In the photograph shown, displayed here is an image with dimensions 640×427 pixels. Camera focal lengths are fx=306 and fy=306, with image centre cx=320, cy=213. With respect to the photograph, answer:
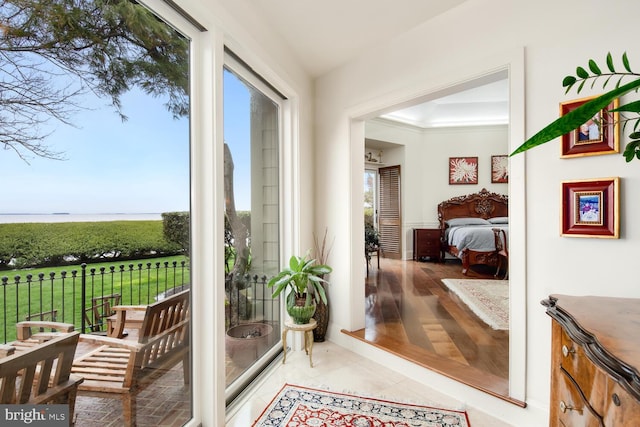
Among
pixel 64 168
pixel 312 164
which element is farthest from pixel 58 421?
pixel 312 164

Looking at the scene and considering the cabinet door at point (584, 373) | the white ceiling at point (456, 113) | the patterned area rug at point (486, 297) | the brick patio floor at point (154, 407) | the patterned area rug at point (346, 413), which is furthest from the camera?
Answer: the white ceiling at point (456, 113)

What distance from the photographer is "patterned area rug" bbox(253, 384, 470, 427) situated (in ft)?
6.10

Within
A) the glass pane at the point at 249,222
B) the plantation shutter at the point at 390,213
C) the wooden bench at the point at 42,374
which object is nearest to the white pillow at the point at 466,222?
the plantation shutter at the point at 390,213

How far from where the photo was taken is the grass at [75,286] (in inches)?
37.4

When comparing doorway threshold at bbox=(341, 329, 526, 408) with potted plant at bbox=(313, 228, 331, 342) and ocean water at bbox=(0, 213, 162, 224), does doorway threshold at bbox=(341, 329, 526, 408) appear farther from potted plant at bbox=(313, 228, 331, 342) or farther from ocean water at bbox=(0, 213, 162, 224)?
ocean water at bbox=(0, 213, 162, 224)

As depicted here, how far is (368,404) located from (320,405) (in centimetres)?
32

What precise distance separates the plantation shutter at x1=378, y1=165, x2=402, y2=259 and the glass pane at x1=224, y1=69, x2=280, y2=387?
4485mm

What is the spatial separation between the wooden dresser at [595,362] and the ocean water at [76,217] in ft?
5.60

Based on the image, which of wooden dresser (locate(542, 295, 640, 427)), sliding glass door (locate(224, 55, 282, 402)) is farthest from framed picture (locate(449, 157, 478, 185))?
wooden dresser (locate(542, 295, 640, 427))

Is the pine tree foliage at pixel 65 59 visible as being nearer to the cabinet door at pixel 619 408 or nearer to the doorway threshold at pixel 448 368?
the cabinet door at pixel 619 408

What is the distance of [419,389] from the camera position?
2.24 metres

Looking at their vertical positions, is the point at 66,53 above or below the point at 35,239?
above

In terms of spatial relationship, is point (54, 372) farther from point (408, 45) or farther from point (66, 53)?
point (408, 45)

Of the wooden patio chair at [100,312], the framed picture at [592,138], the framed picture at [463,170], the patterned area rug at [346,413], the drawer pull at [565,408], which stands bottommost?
the patterned area rug at [346,413]
